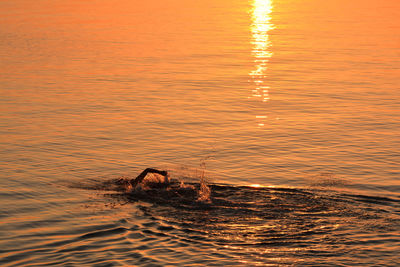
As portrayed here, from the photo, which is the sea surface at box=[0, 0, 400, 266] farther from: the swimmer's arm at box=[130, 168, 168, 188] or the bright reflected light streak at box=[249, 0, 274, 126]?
Result: the swimmer's arm at box=[130, 168, 168, 188]

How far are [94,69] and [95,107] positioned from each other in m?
8.18

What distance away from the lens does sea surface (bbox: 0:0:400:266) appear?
13.7 meters

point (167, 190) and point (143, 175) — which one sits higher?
point (143, 175)

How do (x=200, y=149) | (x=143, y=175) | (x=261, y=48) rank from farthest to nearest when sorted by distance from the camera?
(x=261, y=48) → (x=200, y=149) → (x=143, y=175)

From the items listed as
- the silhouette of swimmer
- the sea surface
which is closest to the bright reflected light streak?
the sea surface

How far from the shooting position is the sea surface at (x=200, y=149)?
44.9ft

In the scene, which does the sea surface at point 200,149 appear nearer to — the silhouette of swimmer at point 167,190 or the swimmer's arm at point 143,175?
the silhouette of swimmer at point 167,190

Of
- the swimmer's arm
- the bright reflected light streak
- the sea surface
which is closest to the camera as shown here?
the sea surface

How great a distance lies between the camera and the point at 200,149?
21.2 m

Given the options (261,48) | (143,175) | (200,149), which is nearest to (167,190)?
(143,175)

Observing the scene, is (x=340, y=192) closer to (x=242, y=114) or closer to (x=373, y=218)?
(x=373, y=218)

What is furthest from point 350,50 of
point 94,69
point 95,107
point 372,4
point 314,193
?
point 372,4

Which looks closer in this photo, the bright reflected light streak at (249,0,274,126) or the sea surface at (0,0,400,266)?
the sea surface at (0,0,400,266)

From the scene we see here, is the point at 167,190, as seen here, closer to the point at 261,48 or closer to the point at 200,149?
the point at 200,149
